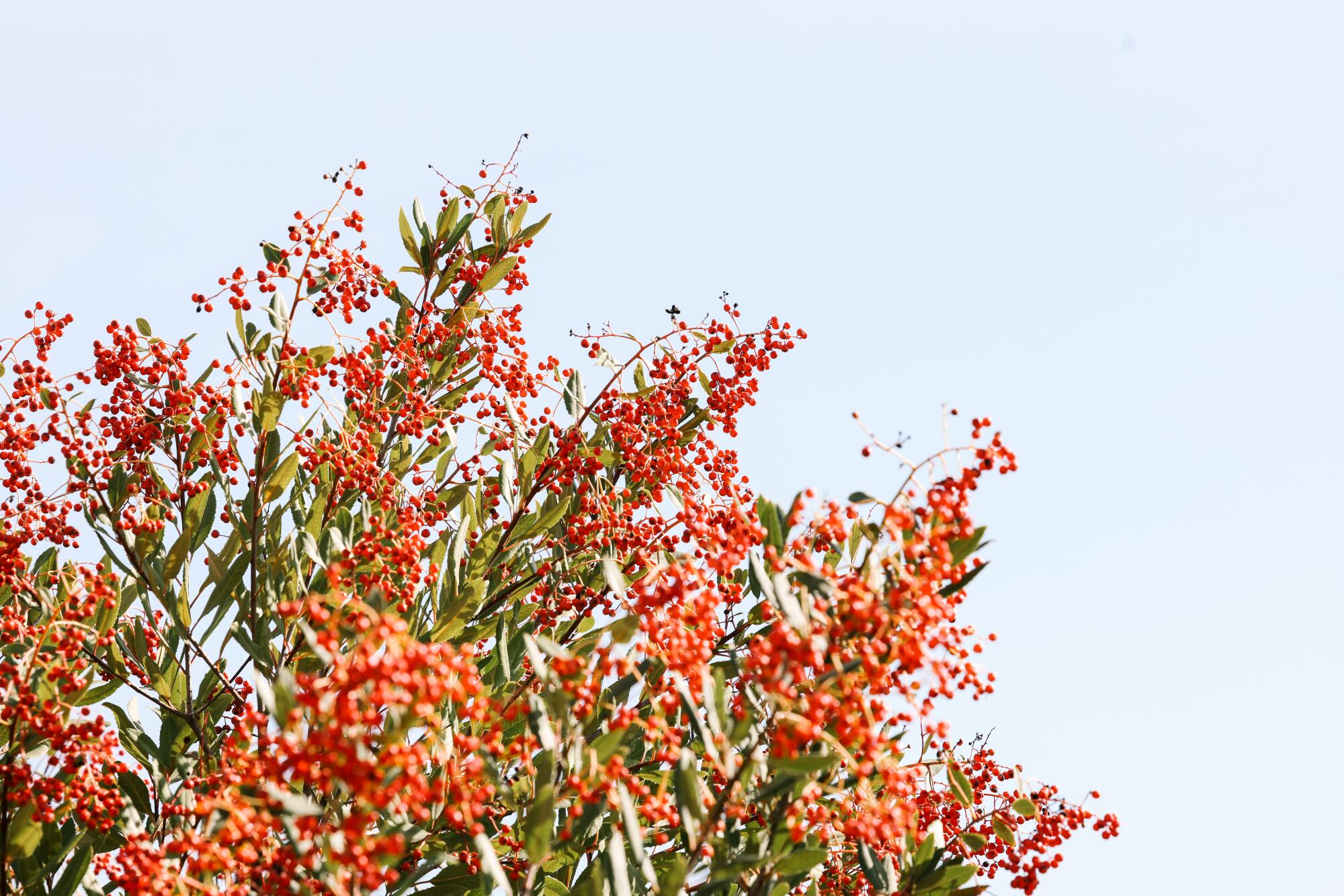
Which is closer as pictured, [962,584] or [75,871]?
[962,584]

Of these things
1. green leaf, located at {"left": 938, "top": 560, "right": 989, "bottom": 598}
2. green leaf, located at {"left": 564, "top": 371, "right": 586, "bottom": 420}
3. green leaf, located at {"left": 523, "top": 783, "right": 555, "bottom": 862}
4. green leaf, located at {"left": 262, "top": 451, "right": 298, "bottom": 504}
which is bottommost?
green leaf, located at {"left": 523, "top": 783, "right": 555, "bottom": 862}

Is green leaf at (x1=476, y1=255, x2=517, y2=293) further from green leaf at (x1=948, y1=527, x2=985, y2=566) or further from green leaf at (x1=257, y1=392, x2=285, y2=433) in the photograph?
green leaf at (x1=948, y1=527, x2=985, y2=566)

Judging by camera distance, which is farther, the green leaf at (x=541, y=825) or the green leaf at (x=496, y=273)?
the green leaf at (x=496, y=273)

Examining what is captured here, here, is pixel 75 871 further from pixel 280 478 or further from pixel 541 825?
pixel 541 825

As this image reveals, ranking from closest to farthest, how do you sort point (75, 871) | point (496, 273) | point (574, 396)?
point (75, 871) → point (574, 396) → point (496, 273)

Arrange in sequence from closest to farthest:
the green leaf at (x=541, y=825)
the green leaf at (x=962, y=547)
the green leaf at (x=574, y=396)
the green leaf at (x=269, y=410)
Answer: the green leaf at (x=541, y=825) < the green leaf at (x=962, y=547) < the green leaf at (x=269, y=410) < the green leaf at (x=574, y=396)

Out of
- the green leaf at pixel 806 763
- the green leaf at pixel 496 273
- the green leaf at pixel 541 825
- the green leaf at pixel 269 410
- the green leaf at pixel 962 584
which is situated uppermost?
the green leaf at pixel 496 273

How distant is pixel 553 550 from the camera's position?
6.68m

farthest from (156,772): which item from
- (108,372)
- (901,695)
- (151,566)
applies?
(901,695)

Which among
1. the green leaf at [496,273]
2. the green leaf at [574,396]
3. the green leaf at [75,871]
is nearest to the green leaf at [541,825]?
the green leaf at [75,871]

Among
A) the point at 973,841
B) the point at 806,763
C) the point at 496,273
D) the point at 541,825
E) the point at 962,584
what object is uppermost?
the point at 496,273

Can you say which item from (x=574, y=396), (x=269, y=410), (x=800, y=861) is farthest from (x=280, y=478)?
(x=800, y=861)

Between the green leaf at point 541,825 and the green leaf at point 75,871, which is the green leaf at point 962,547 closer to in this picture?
the green leaf at point 541,825

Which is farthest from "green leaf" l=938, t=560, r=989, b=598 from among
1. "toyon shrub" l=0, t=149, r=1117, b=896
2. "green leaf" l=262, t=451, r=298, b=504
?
"green leaf" l=262, t=451, r=298, b=504
